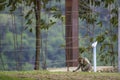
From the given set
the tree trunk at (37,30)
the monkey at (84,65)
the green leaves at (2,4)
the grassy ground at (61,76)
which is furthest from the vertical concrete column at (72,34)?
the grassy ground at (61,76)

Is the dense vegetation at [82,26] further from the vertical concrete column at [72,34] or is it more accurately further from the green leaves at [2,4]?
the vertical concrete column at [72,34]

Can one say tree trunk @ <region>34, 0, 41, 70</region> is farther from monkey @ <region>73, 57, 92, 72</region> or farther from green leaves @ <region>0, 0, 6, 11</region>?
monkey @ <region>73, 57, 92, 72</region>

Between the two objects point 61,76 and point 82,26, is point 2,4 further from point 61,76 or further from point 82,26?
point 61,76

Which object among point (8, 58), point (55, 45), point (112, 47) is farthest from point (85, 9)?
point (55, 45)

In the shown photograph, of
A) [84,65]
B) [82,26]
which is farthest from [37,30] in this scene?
[82,26]

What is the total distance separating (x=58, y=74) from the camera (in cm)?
987

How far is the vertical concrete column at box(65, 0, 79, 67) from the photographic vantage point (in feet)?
43.0

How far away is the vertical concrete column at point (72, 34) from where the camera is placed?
1310 centimetres

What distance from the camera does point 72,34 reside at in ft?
43.3

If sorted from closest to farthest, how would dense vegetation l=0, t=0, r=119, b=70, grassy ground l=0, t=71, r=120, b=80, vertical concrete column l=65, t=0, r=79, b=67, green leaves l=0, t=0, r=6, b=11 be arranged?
1. grassy ground l=0, t=71, r=120, b=80
2. vertical concrete column l=65, t=0, r=79, b=67
3. green leaves l=0, t=0, r=6, b=11
4. dense vegetation l=0, t=0, r=119, b=70

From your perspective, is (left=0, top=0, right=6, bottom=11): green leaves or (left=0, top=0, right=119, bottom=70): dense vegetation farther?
(left=0, top=0, right=119, bottom=70): dense vegetation

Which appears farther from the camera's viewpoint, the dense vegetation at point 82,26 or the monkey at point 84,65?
the dense vegetation at point 82,26

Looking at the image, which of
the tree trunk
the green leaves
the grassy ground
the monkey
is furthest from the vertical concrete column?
the grassy ground

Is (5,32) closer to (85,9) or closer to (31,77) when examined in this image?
(85,9)
